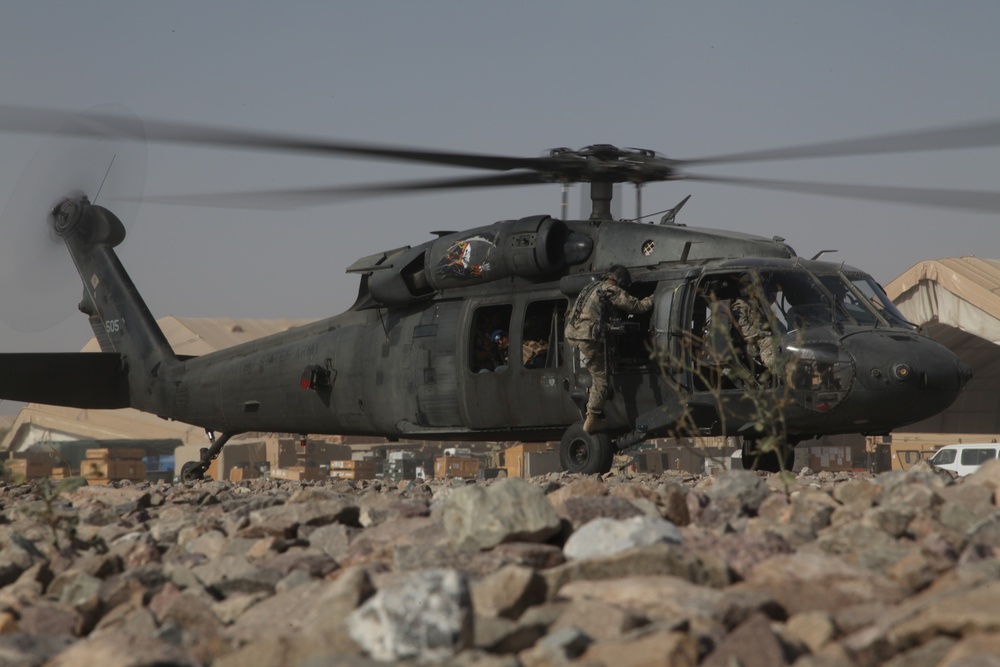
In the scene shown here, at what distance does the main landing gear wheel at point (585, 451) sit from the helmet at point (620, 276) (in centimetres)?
143

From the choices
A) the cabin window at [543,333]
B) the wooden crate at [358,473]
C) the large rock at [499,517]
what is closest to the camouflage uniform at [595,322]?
the cabin window at [543,333]

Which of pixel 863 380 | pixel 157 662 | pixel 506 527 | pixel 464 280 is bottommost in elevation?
pixel 157 662

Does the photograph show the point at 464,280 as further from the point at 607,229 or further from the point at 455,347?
the point at 607,229

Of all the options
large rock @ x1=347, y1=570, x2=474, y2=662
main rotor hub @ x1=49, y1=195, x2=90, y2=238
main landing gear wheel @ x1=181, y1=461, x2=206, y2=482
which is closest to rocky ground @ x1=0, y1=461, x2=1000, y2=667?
large rock @ x1=347, y1=570, x2=474, y2=662

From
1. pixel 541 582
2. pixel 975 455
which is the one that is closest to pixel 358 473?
pixel 975 455

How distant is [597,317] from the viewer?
10.0 metres

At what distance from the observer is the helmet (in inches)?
399

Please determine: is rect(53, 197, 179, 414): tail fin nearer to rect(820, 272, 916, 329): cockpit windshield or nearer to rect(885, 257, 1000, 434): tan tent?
rect(820, 272, 916, 329): cockpit windshield

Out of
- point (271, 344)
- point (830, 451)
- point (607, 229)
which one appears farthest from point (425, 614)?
point (830, 451)

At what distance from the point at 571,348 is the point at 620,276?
Result: 0.88m

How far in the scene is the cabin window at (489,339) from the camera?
452 inches

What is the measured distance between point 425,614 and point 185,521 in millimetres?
3708

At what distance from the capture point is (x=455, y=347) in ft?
38.0

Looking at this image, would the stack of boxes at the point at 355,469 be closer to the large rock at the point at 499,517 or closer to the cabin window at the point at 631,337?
the cabin window at the point at 631,337
